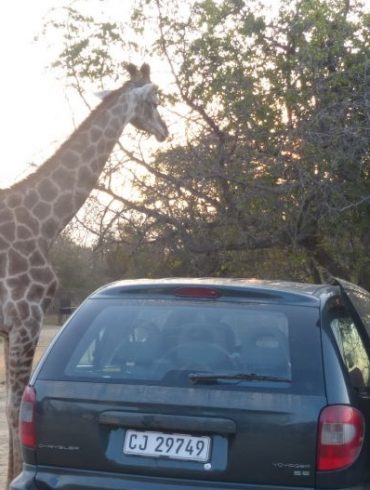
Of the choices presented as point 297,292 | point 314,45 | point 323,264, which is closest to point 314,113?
point 314,45

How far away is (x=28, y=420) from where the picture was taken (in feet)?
15.9

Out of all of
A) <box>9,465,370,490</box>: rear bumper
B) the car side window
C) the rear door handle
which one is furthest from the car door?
the rear door handle

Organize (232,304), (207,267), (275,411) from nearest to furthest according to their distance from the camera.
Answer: (275,411), (232,304), (207,267)

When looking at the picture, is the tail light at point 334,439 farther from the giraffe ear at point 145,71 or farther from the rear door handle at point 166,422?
the giraffe ear at point 145,71

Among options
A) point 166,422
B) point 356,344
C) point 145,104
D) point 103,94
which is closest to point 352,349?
point 356,344

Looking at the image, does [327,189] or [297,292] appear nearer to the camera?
[297,292]

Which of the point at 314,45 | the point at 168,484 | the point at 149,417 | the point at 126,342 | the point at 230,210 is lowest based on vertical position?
the point at 168,484

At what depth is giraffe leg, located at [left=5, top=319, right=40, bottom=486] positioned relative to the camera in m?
7.83

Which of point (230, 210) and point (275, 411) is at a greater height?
point (230, 210)

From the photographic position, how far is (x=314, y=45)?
33.8ft

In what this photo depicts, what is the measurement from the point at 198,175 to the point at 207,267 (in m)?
1.60

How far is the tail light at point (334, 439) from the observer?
14.5 ft

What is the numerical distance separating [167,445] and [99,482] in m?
0.37

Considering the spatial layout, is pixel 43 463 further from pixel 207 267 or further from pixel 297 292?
pixel 207 267
